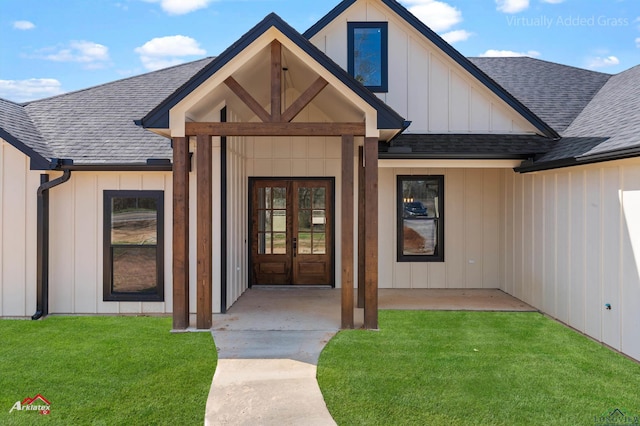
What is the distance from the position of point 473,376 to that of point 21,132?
27.0ft

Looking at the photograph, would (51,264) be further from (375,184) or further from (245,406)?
(375,184)

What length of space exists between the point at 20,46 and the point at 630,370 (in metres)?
49.0

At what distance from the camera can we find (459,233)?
376 inches

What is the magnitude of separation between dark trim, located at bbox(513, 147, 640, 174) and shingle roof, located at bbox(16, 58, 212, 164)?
6.40 meters

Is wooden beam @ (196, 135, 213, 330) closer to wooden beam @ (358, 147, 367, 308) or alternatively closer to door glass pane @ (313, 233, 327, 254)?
wooden beam @ (358, 147, 367, 308)

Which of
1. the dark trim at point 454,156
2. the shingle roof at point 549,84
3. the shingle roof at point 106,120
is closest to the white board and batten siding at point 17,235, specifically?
the shingle roof at point 106,120

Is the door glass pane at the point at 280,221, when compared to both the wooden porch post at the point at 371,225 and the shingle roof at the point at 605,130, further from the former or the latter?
the shingle roof at the point at 605,130

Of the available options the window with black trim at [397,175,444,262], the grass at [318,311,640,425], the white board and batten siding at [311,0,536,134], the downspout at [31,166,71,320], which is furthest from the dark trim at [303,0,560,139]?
the downspout at [31,166,71,320]

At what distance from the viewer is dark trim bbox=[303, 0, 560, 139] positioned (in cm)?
843

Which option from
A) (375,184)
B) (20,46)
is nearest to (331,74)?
(375,184)

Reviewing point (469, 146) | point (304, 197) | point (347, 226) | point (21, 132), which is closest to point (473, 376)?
point (347, 226)

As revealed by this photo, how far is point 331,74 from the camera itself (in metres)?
6.04

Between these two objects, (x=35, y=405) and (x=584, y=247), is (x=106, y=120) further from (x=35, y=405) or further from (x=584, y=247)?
(x=584, y=247)

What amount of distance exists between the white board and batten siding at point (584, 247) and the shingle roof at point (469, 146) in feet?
1.92
